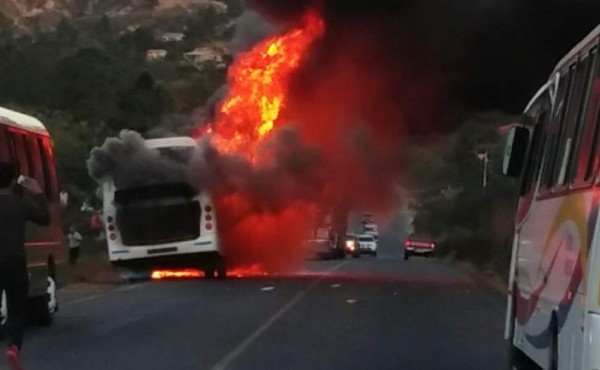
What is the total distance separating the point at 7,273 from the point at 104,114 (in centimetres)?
4520

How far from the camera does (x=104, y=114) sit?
56.1 m

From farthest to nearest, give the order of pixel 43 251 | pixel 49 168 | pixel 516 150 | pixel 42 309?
pixel 49 168, pixel 43 251, pixel 42 309, pixel 516 150

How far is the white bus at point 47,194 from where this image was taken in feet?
61.0

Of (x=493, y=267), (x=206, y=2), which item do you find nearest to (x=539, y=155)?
(x=493, y=267)

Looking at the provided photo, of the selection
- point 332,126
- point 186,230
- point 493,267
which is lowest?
point 493,267

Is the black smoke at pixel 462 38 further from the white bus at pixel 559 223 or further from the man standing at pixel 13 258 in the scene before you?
the man standing at pixel 13 258

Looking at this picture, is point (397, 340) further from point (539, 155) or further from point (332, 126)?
point (332, 126)

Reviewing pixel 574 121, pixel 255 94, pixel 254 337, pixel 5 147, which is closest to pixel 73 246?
pixel 255 94

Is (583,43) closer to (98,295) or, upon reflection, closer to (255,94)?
(98,295)

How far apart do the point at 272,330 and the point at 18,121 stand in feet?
16.0

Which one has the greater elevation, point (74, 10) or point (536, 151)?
point (74, 10)

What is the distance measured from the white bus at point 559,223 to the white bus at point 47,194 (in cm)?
832

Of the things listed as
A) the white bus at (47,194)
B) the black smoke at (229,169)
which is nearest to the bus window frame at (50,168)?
the white bus at (47,194)

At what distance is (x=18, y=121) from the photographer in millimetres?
19328
